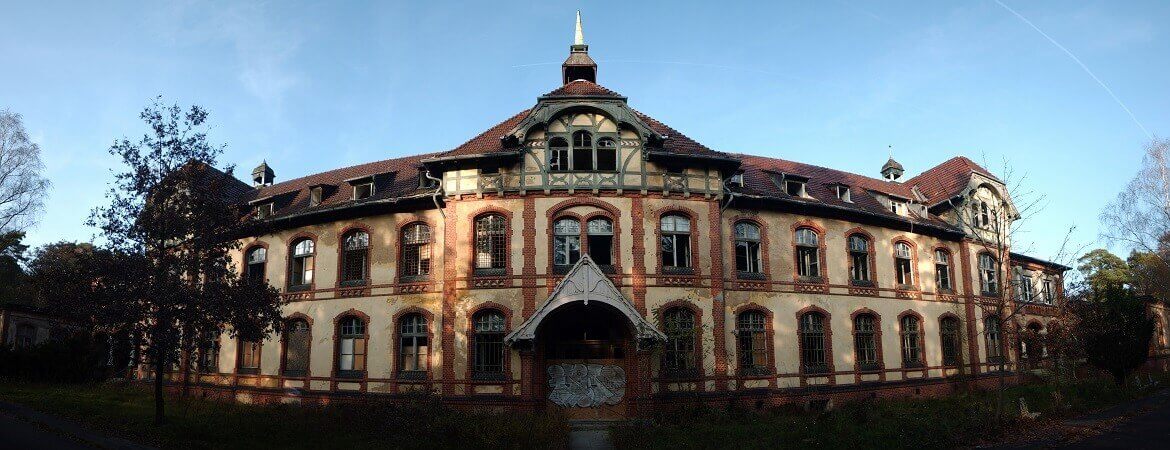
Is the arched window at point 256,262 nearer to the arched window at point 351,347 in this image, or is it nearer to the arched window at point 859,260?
the arched window at point 351,347

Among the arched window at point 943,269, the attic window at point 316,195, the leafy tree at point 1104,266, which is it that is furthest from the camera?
the leafy tree at point 1104,266

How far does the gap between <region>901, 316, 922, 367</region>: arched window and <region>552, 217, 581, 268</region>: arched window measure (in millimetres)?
14004

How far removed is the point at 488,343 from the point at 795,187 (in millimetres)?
13475

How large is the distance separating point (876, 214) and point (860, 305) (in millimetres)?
3602

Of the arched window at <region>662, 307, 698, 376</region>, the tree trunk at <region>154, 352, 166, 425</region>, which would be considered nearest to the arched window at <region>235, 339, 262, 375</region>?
the tree trunk at <region>154, 352, 166, 425</region>

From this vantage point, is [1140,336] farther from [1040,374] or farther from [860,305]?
[860,305]

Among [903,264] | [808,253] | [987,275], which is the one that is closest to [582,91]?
[808,253]

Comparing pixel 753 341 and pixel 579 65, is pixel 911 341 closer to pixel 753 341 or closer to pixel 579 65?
pixel 753 341

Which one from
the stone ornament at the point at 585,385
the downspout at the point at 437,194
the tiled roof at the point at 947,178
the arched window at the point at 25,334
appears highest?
the tiled roof at the point at 947,178

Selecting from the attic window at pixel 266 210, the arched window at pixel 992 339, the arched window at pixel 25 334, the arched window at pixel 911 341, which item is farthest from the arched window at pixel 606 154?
the arched window at pixel 25 334

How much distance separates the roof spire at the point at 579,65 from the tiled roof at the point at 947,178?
16.6 meters

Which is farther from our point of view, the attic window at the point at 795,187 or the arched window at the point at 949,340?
the arched window at the point at 949,340

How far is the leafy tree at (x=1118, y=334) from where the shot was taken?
2494 centimetres

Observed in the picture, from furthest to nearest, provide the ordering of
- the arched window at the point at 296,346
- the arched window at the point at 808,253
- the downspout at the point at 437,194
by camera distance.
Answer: the arched window at the point at 808,253, the arched window at the point at 296,346, the downspout at the point at 437,194
